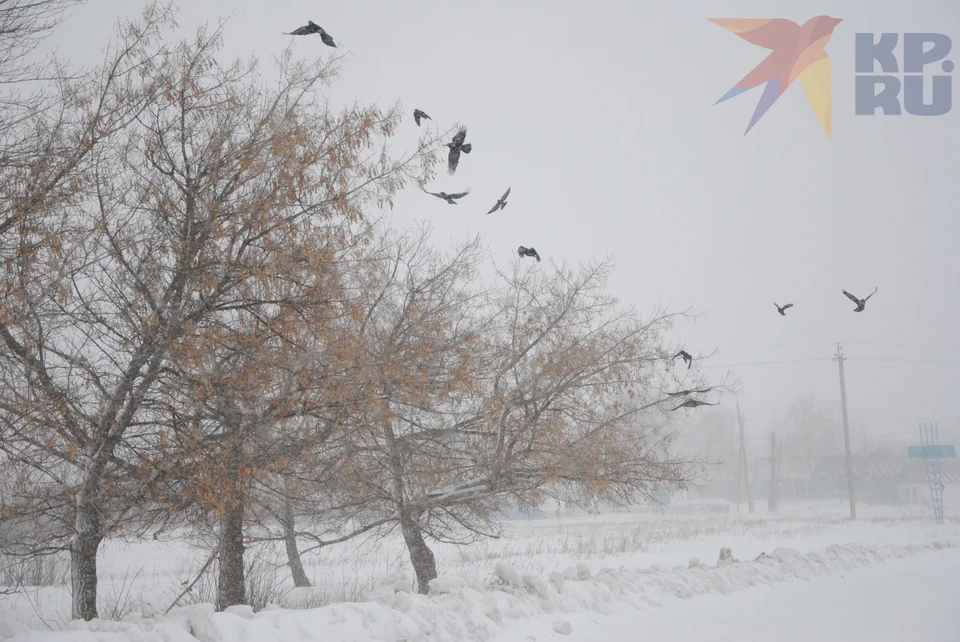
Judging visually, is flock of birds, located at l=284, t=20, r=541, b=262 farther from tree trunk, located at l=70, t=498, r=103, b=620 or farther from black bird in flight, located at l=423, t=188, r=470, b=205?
tree trunk, located at l=70, t=498, r=103, b=620

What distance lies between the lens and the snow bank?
440 centimetres

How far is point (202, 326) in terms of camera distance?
5.81m

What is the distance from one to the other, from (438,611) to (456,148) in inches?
175

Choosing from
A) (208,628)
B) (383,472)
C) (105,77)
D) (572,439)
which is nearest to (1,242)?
(105,77)

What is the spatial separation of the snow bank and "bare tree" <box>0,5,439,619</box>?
57.4 inches

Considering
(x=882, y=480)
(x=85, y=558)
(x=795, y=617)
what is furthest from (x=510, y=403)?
(x=882, y=480)

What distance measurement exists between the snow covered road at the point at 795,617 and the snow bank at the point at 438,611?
0.23 metres

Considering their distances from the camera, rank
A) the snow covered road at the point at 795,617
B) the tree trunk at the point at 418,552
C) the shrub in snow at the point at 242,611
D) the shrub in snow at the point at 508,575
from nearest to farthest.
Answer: the shrub in snow at the point at 242,611 < the snow covered road at the point at 795,617 < the shrub in snow at the point at 508,575 < the tree trunk at the point at 418,552

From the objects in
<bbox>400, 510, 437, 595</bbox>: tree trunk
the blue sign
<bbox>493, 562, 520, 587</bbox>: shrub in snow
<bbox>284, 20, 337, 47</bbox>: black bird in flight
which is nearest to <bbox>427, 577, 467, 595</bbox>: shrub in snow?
<bbox>493, 562, 520, 587</bbox>: shrub in snow

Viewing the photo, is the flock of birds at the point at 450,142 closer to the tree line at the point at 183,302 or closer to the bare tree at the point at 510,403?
the tree line at the point at 183,302

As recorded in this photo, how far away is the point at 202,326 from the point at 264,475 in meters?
1.42

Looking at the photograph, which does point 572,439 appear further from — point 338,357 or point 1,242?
point 1,242

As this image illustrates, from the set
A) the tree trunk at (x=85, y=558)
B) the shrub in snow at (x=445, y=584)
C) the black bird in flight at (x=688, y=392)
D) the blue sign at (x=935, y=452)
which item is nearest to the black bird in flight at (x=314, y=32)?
the tree trunk at (x=85, y=558)

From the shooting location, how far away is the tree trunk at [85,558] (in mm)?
5781
